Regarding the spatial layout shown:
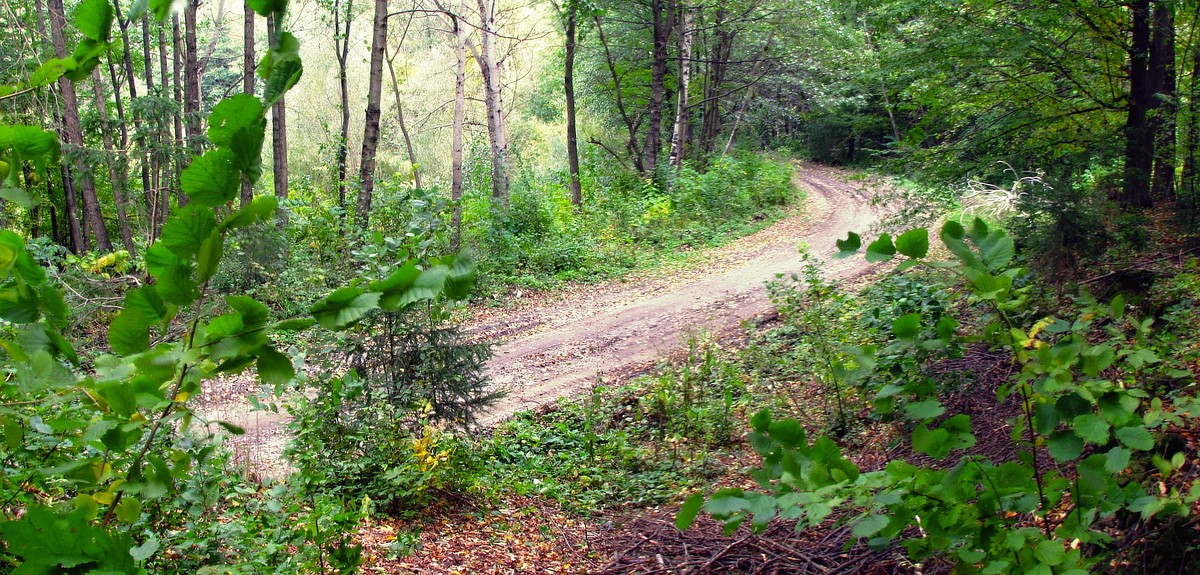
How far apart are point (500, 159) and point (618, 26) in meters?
8.04

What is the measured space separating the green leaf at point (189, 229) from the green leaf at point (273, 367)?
139mm

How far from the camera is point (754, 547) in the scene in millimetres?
4312

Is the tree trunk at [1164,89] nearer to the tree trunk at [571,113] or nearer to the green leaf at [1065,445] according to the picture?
the green leaf at [1065,445]

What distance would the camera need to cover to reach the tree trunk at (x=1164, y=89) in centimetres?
809

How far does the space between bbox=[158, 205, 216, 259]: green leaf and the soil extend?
559 centimetres

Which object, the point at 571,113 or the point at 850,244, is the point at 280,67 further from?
the point at 571,113


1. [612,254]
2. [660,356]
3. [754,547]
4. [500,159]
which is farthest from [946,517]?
[500,159]

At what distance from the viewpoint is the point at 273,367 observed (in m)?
0.91

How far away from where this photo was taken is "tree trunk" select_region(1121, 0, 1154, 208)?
8.50m

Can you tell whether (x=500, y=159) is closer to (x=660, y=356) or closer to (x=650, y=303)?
(x=650, y=303)

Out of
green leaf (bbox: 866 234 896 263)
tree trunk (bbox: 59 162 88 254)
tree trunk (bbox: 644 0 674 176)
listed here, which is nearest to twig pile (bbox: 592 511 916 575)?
green leaf (bbox: 866 234 896 263)

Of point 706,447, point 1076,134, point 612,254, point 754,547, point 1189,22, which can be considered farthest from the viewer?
point 612,254

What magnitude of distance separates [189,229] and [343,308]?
0.66 ft

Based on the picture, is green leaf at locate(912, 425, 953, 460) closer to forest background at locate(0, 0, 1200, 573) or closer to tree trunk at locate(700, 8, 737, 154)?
forest background at locate(0, 0, 1200, 573)
